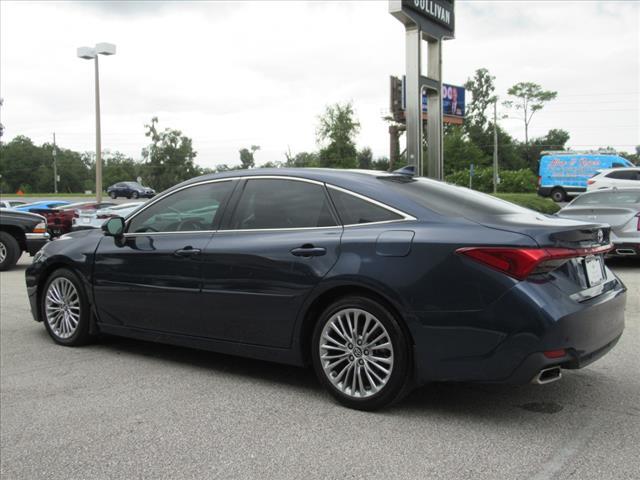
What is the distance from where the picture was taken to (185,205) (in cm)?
514

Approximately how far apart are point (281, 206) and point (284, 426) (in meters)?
1.51

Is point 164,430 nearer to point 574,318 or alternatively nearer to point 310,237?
point 310,237

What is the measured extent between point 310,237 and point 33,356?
9.55 ft

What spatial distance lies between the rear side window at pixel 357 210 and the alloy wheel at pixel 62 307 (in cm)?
273

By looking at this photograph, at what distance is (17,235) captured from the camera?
13.0 metres

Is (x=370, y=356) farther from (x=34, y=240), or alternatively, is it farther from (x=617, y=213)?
(x=34, y=240)

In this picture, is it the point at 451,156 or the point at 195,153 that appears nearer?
the point at 451,156

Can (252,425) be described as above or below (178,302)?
below

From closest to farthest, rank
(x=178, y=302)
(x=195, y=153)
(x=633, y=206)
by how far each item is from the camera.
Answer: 1. (x=178, y=302)
2. (x=633, y=206)
3. (x=195, y=153)

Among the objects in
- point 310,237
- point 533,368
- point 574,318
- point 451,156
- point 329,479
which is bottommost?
point 329,479

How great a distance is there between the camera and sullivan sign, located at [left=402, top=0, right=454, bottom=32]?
12958 mm

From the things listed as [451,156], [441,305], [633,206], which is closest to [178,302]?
[441,305]

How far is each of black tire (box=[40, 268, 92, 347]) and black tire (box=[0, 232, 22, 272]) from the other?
24.2ft

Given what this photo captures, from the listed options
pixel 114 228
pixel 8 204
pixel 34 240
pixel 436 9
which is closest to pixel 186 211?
pixel 114 228
